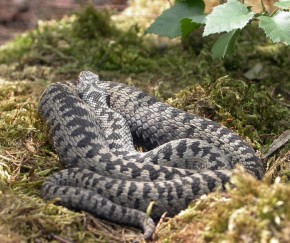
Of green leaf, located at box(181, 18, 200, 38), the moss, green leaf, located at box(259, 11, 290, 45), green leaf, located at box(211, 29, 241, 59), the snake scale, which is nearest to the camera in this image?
the moss

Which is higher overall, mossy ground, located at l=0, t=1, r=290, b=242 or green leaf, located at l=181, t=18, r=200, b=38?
green leaf, located at l=181, t=18, r=200, b=38

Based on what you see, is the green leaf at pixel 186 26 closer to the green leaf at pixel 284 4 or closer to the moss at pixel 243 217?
the green leaf at pixel 284 4

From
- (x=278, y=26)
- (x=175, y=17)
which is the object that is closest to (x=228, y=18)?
(x=278, y=26)

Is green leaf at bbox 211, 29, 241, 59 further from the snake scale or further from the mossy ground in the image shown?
the snake scale

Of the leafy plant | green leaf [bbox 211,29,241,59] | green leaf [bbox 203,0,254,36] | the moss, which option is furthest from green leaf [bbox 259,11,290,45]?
the moss

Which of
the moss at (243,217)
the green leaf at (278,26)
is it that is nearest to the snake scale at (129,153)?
the moss at (243,217)
